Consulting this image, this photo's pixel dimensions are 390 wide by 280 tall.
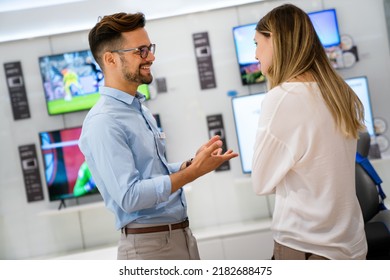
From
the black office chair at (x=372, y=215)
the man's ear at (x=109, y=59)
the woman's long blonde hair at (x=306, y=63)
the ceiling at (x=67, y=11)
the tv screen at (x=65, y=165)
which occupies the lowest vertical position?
the black office chair at (x=372, y=215)

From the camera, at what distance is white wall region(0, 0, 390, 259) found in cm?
402

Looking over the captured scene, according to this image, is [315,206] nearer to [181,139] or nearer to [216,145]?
[216,145]

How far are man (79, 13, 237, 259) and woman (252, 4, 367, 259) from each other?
0.84 ft

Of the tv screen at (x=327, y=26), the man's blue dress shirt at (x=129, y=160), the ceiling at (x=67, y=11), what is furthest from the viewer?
the tv screen at (x=327, y=26)

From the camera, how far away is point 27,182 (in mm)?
4082

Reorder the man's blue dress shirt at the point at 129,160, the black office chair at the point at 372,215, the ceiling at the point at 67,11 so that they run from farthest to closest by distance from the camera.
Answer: the ceiling at the point at 67,11, the black office chair at the point at 372,215, the man's blue dress shirt at the point at 129,160

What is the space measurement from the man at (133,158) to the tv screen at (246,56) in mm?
2104

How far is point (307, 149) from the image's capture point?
1.53 metres

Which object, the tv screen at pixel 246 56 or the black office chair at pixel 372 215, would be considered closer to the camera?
the black office chair at pixel 372 215

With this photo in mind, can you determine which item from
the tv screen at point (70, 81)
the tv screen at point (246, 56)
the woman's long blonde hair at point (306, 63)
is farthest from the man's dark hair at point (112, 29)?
the tv screen at point (246, 56)

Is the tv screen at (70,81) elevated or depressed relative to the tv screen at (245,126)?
elevated

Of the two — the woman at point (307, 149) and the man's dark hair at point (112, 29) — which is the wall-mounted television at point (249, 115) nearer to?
the man's dark hair at point (112, 29)

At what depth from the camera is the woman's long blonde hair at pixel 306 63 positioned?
154 cm

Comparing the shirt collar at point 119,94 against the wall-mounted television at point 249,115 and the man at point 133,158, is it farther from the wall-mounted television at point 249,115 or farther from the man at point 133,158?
the wall-mounted television at point 249,115
